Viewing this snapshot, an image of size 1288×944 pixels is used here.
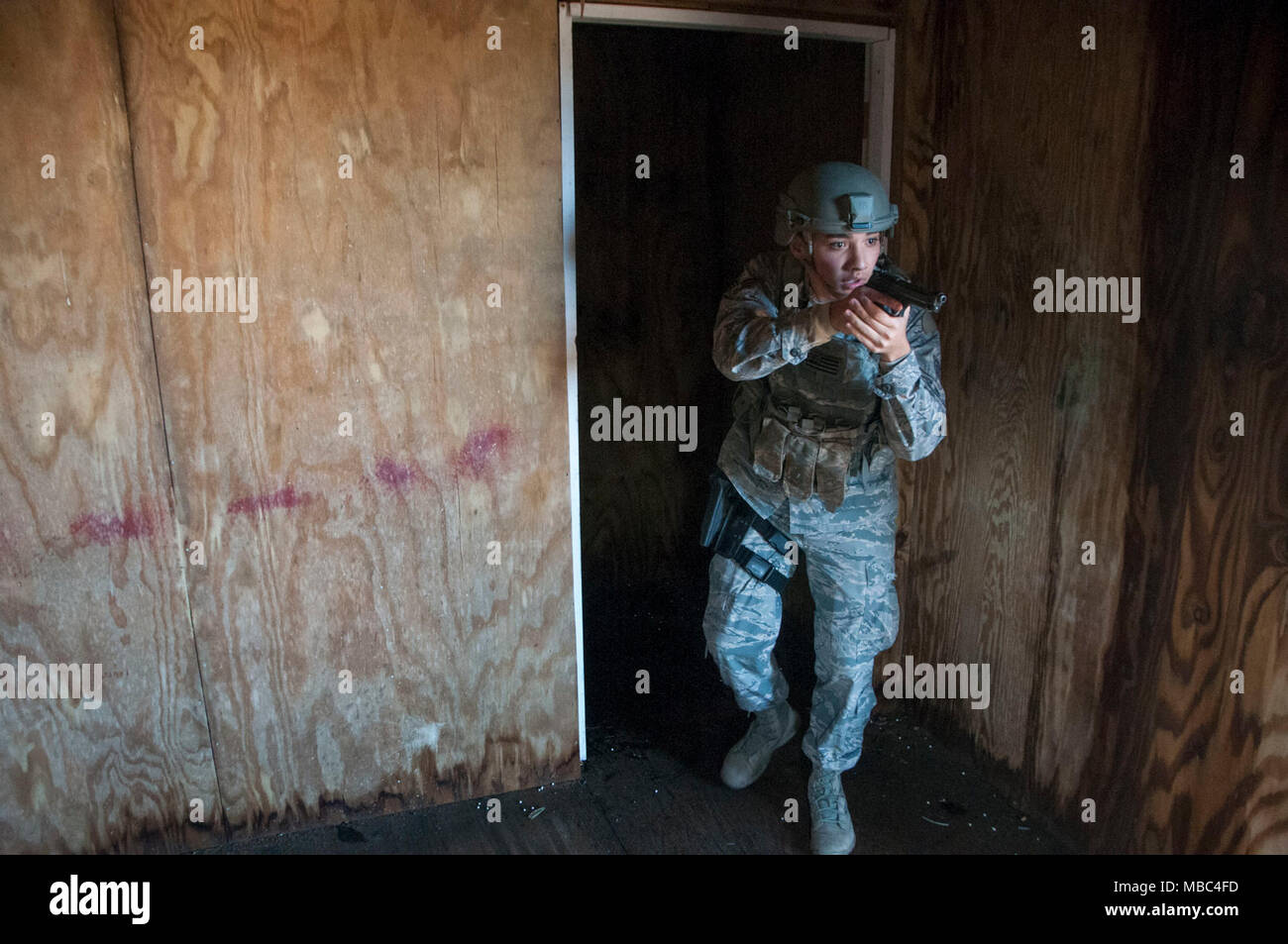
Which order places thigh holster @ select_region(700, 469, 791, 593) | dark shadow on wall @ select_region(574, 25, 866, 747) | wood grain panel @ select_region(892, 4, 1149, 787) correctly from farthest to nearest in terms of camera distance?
dark shadow on wall @ select_region(574, 25, 866, 747) → thigh holster @ select_region(700, 469, 791, 593) → wood grain panel @ select_region(892, 4, 1149, 787)

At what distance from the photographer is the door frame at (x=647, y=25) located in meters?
2.31

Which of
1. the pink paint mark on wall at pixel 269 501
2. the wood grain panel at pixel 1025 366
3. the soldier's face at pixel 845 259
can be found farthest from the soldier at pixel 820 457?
the pink paint mark on wall at pixel 269 501

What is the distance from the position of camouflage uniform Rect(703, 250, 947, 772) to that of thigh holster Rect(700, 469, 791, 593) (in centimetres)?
2

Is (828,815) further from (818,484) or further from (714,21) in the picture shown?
(714,21)

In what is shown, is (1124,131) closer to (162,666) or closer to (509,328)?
(509,328)

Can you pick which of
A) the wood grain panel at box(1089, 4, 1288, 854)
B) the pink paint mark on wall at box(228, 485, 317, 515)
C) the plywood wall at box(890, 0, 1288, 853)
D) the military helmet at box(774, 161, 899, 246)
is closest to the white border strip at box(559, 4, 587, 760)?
the military helmet at box(774, 161, 899, 246)

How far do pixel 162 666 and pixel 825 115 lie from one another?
2404mm

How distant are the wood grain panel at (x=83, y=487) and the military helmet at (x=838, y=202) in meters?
1.46

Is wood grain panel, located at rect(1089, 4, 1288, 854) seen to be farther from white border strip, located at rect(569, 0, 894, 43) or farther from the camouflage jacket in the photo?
white border strip, located at rect(569, 0, 894, 43)

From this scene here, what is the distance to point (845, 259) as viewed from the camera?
213 centimetres

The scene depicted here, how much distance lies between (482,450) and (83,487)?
90 centimetres

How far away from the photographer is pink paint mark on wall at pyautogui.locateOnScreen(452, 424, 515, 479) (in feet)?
7.89

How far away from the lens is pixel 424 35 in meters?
2.15
